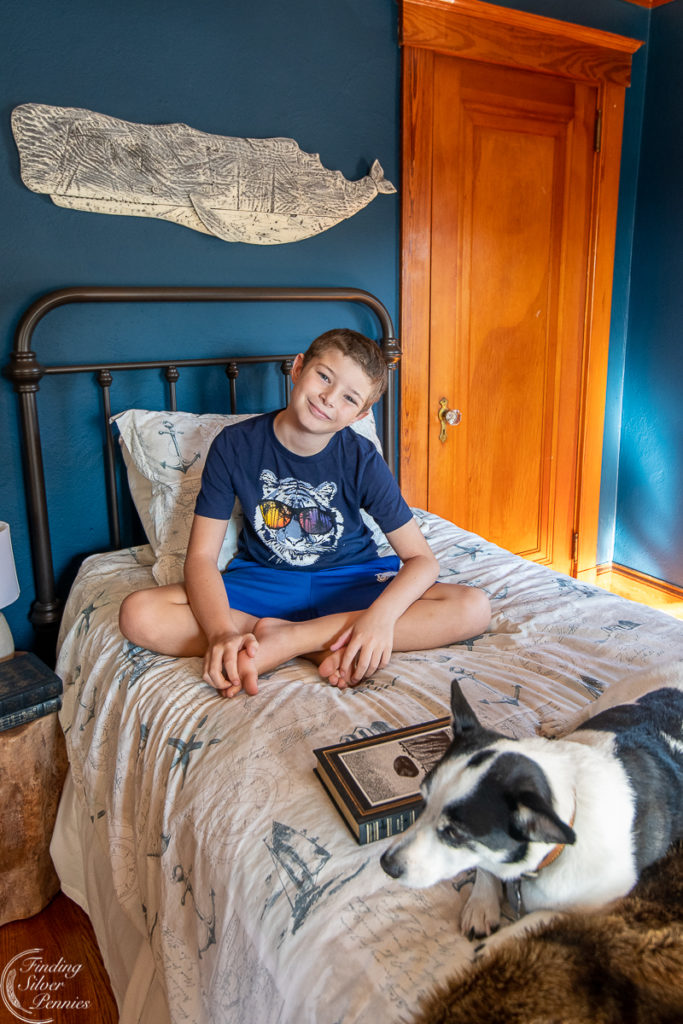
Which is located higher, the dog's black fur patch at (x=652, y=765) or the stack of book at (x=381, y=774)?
the dog's black fur patch at (x=652, y=765)

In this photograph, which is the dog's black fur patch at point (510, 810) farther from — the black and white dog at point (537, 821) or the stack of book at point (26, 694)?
the stack of book at point (26, 694)

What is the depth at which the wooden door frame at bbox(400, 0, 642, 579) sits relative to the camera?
235cm

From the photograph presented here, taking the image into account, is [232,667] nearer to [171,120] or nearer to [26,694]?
[26,694]

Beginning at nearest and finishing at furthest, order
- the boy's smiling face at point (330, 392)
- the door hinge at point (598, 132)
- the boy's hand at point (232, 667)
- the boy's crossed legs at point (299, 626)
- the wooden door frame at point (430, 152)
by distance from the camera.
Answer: the boy's hand at point (232, 667) → the boy's crossed legs at point (299, 626) → the boy's smiling face at point (330, 392) → the wooden door frame at point (430, 152) → the door hinge at point (598, 132)

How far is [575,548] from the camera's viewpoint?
313cm

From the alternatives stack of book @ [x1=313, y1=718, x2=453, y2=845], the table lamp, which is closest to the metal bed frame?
the table lamp

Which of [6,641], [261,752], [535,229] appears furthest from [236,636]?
[535,229]

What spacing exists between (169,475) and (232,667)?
2.42ft

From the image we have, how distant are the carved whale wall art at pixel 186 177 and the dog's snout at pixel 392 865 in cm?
175

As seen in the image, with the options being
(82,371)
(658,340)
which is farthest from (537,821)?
(658,340)

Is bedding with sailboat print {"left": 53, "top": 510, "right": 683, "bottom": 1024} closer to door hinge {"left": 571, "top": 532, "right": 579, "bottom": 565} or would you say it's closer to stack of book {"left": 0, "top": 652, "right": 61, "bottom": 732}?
stack of book {"left": 0, "top": 652, "right": 61, "bottom": 732}

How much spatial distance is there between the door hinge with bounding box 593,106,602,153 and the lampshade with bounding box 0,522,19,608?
250cm

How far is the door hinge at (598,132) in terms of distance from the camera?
2768mm

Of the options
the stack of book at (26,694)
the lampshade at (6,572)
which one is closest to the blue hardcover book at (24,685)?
the stack of book at (26,694)
